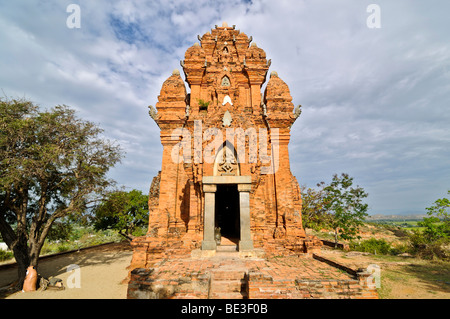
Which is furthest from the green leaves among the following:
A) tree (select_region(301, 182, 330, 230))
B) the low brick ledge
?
the low brick ledge

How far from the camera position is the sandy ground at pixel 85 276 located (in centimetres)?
1029

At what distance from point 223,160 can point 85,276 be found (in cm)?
1215

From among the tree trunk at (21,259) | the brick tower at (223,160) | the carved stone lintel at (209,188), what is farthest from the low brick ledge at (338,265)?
the tree trunk at (21,259)

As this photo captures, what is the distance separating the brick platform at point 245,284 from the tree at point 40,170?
9319mm

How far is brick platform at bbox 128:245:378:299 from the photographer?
17.4 feet

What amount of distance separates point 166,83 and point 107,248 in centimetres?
2139

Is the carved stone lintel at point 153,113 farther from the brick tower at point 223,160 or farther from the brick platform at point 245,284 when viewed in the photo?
the brick platform at point 245,284

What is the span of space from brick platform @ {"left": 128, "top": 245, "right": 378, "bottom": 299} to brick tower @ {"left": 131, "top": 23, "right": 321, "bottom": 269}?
95.5 inches

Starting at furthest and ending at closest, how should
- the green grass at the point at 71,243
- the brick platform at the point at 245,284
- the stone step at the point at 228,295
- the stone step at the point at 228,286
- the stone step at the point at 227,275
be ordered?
the green grass at the point at 71,243 < the stone step at the point at 227,275 < the stone step at the point at 228,286 < the stone step at the point at 228,295 < the brick platform at the point at 245,284

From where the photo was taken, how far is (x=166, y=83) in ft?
44.2

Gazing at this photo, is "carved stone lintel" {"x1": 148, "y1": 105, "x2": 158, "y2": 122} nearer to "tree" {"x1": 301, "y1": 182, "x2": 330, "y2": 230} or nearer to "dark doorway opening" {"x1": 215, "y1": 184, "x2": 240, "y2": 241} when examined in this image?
"dark doorway opening" {"x1": 215, "y1": 184, "x2": 240, "y2": 241}

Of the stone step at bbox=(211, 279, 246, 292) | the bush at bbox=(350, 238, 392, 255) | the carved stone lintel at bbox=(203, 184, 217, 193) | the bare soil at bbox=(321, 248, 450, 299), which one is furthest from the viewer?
the bush at bbox=(350, 238, 392, 255)
